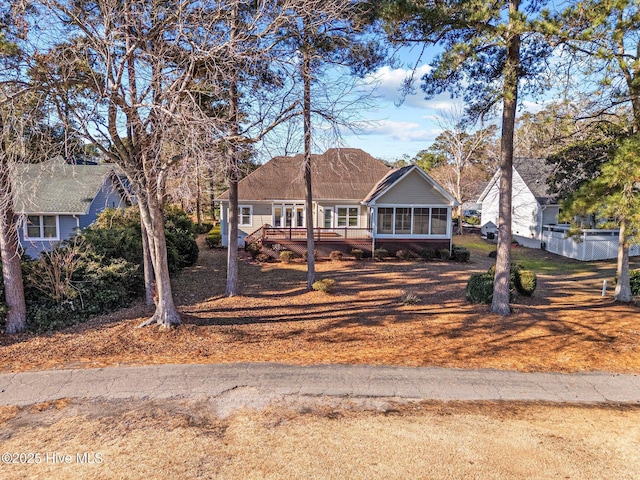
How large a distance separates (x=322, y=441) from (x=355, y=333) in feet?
16.6

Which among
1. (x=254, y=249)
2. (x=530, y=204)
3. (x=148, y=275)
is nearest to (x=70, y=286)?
(x=148, y=275)

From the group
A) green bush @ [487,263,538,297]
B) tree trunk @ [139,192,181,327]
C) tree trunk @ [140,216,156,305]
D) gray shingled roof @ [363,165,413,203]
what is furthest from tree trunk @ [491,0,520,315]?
gray shingled roof @ [363,165,413,203]

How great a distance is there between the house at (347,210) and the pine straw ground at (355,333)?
7507 millimetres

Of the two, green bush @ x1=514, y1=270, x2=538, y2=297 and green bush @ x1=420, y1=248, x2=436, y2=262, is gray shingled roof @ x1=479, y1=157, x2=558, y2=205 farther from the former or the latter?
green bush @ x1=514, y1=270, x2=538, y2=297

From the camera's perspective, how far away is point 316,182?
1001 inches

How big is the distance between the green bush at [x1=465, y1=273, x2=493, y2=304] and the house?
10143mm

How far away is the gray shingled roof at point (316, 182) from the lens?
24703 millimetres

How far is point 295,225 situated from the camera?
83.0 ft

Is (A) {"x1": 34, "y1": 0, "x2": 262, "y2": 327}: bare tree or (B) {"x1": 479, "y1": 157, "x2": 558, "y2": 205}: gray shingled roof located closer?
(A) {"x1": 34, "y1": 0, "x2": 262, "y2": 327}: bare tree

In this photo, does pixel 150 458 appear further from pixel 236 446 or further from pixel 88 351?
pixel 88 351

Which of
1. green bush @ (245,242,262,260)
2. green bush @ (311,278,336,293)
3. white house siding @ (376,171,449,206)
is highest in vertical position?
white house siding @ (376,171,449,206)

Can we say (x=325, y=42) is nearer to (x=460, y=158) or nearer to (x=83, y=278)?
(x=83, y=278)

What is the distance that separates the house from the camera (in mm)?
22672

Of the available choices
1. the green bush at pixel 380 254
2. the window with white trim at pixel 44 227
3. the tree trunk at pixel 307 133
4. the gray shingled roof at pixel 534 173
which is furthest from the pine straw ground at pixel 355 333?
the gray shingled roof at pixel 534 173
